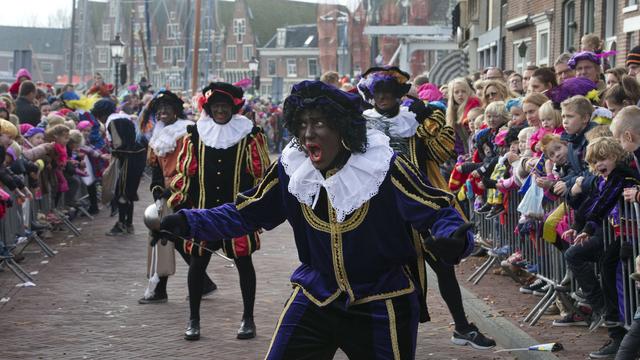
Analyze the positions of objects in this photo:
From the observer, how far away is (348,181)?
4.98m

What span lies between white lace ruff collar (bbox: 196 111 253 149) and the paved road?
4.75ft

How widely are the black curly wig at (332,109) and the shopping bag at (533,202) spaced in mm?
4333

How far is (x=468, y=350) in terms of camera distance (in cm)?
825

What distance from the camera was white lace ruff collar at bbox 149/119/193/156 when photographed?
9811 millimetres

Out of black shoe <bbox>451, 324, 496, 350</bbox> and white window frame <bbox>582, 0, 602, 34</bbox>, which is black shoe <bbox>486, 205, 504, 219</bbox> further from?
white window frame <bbox>582, 0, 602, 34</bbox>

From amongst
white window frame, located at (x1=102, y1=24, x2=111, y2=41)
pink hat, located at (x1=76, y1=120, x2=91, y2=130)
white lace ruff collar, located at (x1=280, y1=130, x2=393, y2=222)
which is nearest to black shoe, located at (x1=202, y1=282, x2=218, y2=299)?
white lace ruff collar, located at (x1=280, y1=130, x2=393, y2=222)

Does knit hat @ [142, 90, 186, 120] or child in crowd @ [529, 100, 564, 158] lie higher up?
knit hat @ [142, 90, 186, 120]

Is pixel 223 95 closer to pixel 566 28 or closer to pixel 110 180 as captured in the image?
pixel 110 180

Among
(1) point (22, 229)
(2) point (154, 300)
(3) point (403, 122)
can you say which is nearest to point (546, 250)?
(3) point (403, 122)

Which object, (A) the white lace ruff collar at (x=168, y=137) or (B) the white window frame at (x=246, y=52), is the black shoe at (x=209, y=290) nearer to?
(A) the white lace ruff collar at (x=168, y=137)

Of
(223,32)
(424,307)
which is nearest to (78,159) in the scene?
(424,307)

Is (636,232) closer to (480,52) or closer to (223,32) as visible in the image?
(480,52)

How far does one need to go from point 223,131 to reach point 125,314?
6.41ft

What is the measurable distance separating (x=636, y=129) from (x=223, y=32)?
335 ft
